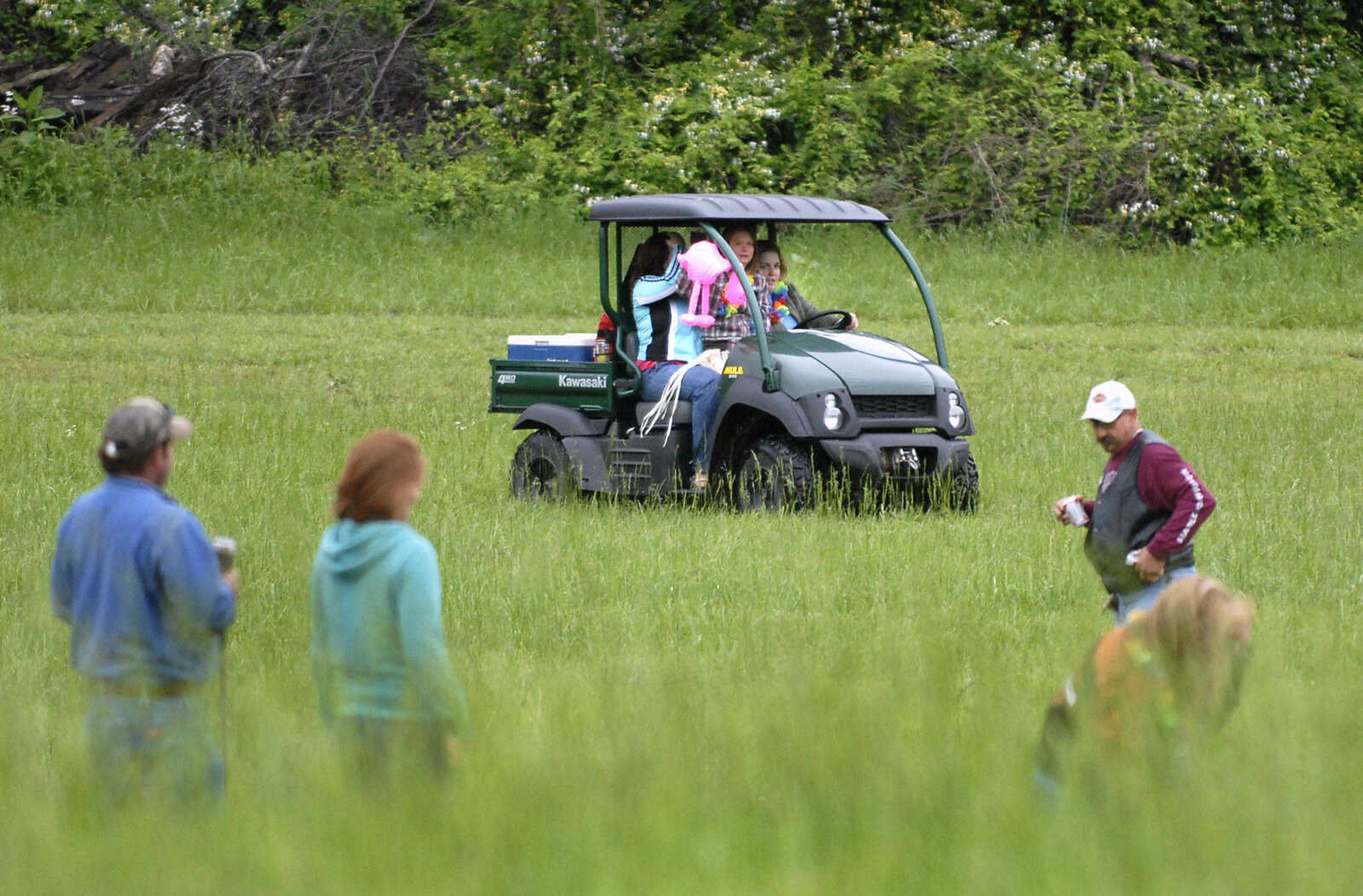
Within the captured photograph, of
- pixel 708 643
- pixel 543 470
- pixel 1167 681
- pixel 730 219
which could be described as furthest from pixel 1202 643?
pixel 543 470

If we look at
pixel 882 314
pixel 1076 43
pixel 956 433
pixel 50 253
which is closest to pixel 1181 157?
pixel 1076 43

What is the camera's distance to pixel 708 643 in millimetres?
7242

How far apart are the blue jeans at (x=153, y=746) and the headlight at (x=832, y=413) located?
20.4 feet

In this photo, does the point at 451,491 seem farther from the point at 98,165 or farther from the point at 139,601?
the point at 98,165

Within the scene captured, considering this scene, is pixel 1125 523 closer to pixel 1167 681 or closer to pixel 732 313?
pixel 1167 681

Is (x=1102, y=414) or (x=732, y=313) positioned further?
(x=732, y=313)

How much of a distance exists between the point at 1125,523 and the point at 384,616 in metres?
3.11

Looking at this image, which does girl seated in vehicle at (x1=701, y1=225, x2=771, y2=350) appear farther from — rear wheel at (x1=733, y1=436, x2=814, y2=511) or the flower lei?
rear wheel at (x1=733, y1=436, x2=814, y2=511)

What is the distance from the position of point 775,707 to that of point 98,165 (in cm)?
2523

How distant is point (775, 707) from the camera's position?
477 centimetres

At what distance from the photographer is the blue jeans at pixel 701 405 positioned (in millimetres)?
10984

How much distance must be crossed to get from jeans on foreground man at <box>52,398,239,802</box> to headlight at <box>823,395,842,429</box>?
6.16 m

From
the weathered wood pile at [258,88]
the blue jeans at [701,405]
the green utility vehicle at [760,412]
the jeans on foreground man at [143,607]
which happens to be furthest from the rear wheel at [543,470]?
the weathered wood pile at [258,88]

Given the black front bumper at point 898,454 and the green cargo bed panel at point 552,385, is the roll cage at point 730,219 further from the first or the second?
the black front bumper at point 898,454
